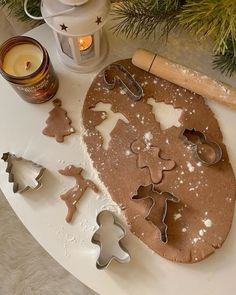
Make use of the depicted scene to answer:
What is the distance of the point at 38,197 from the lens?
67 centimetres

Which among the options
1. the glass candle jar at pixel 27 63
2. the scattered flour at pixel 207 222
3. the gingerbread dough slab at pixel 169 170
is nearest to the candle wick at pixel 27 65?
the glass candle jar at pixel 27 63

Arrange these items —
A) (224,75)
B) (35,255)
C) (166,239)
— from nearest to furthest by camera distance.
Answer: (166,239) → (224,75) → (35,255)

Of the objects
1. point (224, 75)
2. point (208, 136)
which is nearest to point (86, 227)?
point (208, 136)

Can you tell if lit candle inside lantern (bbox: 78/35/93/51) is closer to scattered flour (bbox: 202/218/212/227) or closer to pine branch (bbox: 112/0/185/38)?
pine branch (bbox: 112/0/185/38)

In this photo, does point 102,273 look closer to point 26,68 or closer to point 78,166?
point 78,166

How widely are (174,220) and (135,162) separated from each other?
11 cm

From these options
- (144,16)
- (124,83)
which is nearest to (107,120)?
(124,83)

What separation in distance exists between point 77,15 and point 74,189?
250mm

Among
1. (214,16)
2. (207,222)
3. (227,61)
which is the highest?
(214,16)

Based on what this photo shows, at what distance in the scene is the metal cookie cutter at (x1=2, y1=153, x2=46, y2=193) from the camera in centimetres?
67

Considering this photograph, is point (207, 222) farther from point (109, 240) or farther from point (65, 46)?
point (65, 46)

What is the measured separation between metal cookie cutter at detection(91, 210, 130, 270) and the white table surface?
0.04 ft

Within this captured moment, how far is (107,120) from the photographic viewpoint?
2.33ft

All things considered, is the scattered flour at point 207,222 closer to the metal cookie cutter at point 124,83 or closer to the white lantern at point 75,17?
the metal cookie cutter at point 124,83
